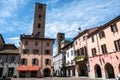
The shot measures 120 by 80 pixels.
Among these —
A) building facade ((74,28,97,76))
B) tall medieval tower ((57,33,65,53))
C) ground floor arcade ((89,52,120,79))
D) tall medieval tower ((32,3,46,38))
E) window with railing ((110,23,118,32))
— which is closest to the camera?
ground floor arcade ((89,52,120,79))

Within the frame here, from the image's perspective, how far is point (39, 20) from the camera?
46938mm

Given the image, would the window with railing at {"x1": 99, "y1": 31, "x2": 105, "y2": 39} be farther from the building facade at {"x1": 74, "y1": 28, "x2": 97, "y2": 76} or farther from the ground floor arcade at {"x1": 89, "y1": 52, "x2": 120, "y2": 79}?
the building facade at {"x1": 74, "y1": 28, "x2": 97, "y2": 76}

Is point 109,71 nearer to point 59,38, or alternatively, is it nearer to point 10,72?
point 10,72

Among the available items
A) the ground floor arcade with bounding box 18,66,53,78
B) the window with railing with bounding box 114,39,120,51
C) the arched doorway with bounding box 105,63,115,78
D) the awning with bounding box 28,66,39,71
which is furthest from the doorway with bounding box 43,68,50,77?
the window with railing with bounding box 114,39,120,51

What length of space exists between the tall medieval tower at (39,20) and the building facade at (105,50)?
803 inches

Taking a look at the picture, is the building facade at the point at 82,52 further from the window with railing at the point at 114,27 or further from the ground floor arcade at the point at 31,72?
the ground floor arcade at the point at 31,72

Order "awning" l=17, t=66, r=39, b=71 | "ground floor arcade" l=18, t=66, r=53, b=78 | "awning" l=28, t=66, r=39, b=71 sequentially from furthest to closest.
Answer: "awning" l=28, t=66, r=39, b=71
"ground floor arcade" l=18, t=66, r=53, b=78
"awning" l=17, t=66, r=39, b=71

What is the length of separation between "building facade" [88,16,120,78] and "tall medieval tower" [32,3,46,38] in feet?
66.9

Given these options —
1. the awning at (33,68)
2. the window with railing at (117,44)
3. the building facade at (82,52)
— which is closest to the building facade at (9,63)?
the awning at (33,68)

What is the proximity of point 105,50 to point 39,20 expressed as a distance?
2910 cm

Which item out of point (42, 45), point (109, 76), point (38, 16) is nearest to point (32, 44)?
point (42, 45)

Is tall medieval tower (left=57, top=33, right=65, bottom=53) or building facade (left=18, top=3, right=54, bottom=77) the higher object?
tall medieval tower (left=57, top=33, right=65, bottom=53)

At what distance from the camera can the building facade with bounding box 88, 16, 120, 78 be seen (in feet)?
76.2

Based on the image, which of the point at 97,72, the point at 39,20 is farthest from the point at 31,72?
the point at 39,20
